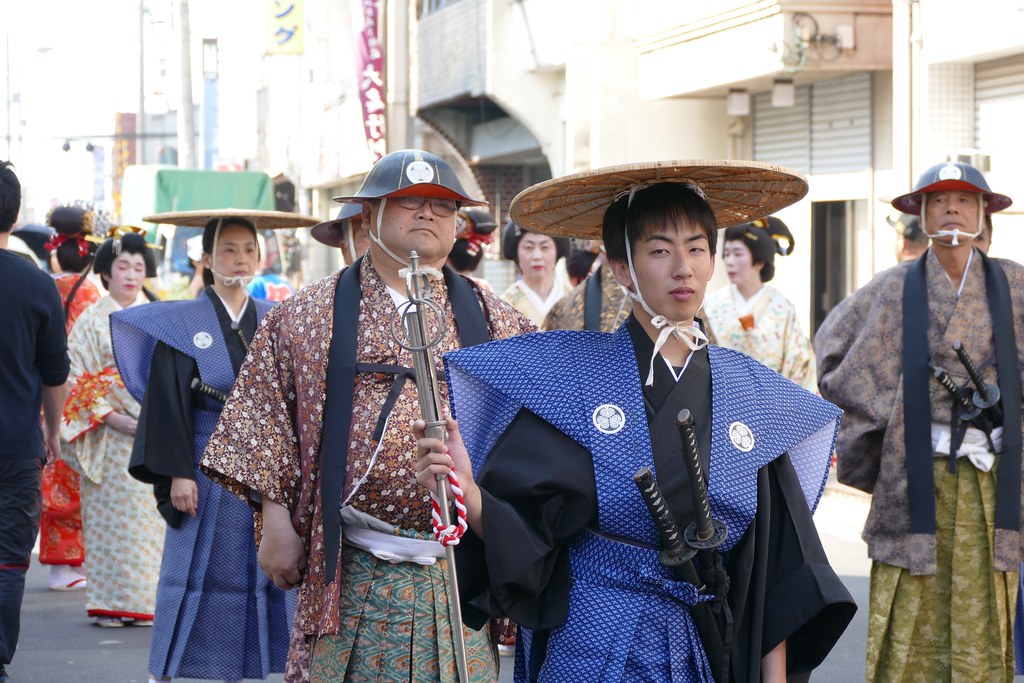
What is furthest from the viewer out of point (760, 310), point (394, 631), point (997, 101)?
point (997, 101)

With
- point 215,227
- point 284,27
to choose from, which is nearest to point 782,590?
point 215,227

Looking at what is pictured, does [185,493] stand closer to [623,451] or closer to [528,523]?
[528,523]

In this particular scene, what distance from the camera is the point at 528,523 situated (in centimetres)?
331

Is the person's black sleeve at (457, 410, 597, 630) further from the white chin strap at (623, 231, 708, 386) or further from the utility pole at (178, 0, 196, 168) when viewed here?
the utility pole at (178, 0, 196, 168)

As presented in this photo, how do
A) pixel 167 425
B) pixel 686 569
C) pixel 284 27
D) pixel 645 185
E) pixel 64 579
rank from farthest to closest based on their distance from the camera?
pixel 284 27, pixel 64 579, pixel 167 425, pixel 645 185, pixel 686 569

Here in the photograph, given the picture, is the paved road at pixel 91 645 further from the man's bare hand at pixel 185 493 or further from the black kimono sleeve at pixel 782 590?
the black kimono sleeve at pixel 782 590

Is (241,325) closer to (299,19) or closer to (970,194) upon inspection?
(970,194)

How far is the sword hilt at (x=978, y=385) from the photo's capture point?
5.46m

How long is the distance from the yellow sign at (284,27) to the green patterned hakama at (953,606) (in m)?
25.7

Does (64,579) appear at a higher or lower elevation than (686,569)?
lower

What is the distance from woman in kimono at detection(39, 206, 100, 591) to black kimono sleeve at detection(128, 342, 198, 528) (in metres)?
3.23

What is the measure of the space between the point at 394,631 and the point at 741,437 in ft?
4.03

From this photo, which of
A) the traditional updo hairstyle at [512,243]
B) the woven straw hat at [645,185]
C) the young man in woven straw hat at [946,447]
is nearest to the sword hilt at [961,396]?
the young man in woven straw hat at [946,447]

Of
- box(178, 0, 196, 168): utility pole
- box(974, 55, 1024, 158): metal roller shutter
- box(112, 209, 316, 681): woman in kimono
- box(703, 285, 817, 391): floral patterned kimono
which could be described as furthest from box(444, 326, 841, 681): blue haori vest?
box(178, 0, 196, 168): utility pole
